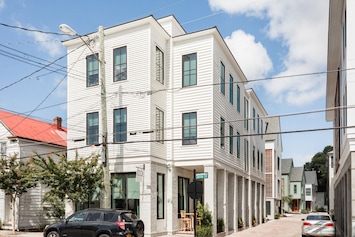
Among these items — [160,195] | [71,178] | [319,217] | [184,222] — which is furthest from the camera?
[184,222]

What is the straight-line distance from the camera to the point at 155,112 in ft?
73.5

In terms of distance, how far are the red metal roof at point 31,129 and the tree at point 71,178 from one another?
5367 millimetres

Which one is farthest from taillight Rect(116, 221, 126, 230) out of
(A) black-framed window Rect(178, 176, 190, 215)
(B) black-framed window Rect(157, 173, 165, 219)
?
(A) black-framed window Rect(178, 176, 190, 215)

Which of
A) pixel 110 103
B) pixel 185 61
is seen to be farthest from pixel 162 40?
pixel 110 103

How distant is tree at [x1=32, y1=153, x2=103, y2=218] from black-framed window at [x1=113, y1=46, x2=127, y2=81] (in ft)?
15.2

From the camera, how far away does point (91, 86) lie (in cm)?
2362

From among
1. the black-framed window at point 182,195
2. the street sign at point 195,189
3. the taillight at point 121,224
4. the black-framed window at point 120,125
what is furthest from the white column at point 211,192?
the street sign at point 195,189

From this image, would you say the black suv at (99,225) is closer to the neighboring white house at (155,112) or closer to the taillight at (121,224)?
the taillight at (121,224)

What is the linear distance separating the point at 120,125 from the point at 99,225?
710cm

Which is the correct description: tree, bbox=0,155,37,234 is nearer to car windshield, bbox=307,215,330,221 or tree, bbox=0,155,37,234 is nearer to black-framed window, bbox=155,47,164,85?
black-framed window, bbox=155,47,164,85

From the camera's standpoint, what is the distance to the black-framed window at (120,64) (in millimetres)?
22844

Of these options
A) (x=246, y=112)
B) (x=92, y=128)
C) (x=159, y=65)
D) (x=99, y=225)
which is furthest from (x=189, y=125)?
(x=246, y=112)

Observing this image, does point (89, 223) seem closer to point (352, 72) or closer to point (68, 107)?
point (68, 107)

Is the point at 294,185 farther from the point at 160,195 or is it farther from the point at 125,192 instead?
the point at 125,192
